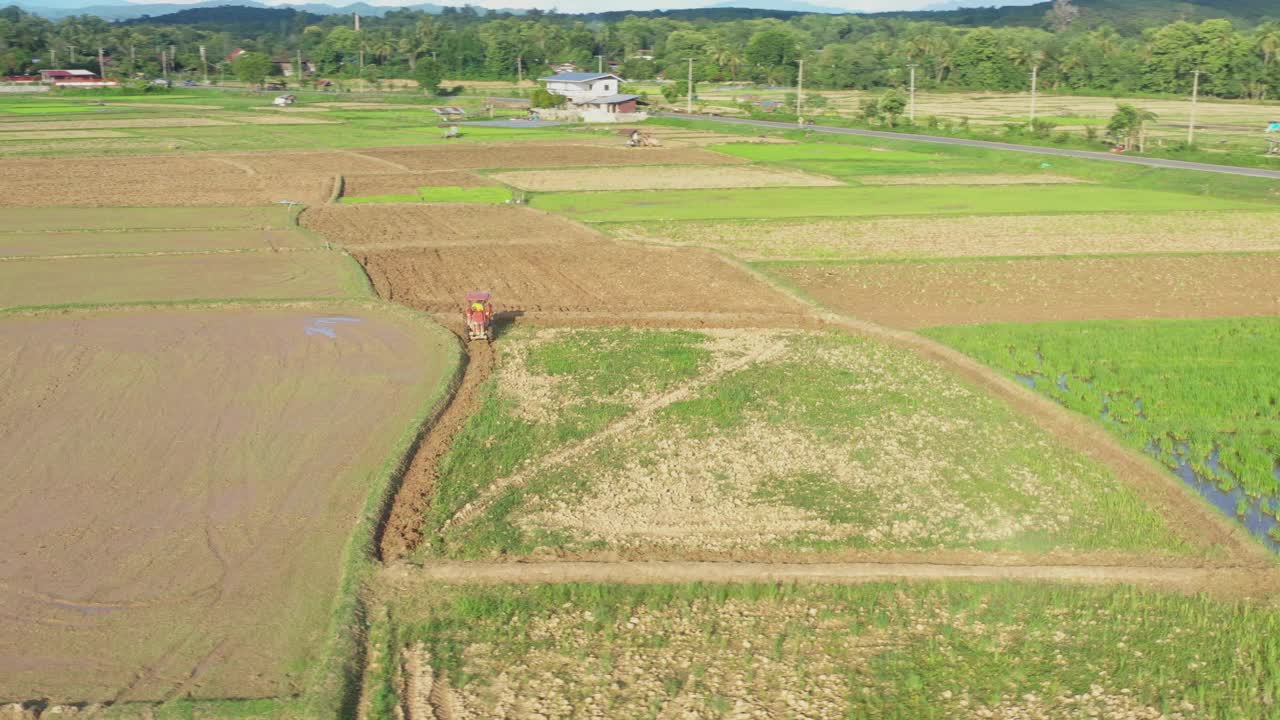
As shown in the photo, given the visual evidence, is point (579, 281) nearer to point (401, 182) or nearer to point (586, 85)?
point (401, 182)

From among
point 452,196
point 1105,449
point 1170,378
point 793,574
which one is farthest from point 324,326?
point 452,196

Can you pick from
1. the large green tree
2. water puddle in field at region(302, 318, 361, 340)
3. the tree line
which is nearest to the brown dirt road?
water puddle in field at region(302, 318, 361, 340)

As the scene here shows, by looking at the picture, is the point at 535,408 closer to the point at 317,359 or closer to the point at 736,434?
the point at 736,434

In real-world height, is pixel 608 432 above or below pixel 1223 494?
above

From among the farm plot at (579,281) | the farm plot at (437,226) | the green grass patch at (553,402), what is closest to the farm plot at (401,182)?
the farm plot at (437,226)

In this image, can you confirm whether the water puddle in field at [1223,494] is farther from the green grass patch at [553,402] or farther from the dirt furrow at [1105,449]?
the green grass patch at [553,402]

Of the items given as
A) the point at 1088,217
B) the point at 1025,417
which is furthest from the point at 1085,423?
the point at 1088,217

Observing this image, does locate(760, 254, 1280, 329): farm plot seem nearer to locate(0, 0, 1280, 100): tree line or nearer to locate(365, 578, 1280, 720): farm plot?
locate(365, 578, 1280, 720): farm plot
